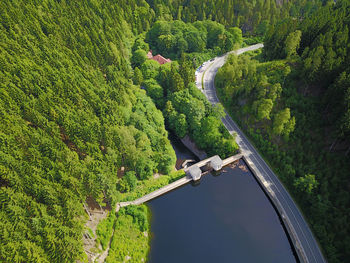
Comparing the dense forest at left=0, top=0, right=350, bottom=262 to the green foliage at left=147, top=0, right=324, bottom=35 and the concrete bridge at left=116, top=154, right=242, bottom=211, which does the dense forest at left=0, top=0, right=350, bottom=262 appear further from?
the green foliage at left=147, top=0, right=324, bottom=35

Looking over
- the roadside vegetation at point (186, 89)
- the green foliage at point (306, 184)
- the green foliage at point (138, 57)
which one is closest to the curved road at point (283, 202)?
the green foliage at point (306, 184)

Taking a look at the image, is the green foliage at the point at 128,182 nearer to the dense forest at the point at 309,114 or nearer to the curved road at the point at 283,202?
the curved road at the point at 283,202

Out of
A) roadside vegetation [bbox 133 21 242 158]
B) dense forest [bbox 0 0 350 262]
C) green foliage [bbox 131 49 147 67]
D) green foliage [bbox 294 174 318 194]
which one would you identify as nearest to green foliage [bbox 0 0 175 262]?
dense forest [bbox 0 0 350 262]

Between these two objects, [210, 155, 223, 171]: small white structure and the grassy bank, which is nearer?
the grassy bank

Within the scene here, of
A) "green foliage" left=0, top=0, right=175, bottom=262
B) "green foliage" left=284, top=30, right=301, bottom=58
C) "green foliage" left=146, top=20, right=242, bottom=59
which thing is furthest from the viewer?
"green foliage" left=146, top=20, right=242, bottom=59

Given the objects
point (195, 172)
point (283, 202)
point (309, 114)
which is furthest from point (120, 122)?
point (309, 114)

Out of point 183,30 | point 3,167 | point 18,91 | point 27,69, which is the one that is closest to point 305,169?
point 3,167
